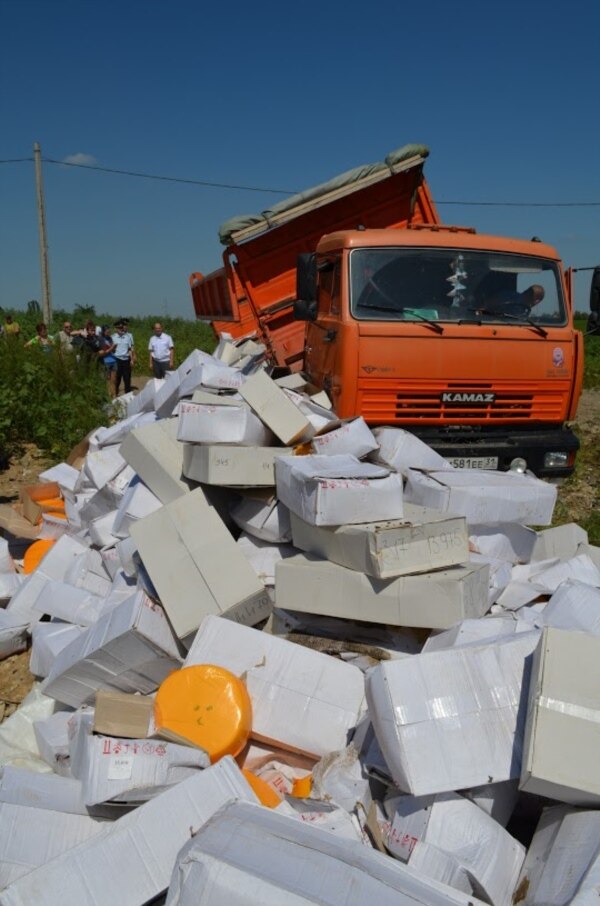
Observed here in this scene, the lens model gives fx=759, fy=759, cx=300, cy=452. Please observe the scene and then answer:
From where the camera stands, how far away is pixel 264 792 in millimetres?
2811

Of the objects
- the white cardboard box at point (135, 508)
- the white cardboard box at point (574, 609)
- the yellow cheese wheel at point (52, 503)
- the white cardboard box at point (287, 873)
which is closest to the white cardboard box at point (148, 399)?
the yellow cheese wheel at point (52, 503)

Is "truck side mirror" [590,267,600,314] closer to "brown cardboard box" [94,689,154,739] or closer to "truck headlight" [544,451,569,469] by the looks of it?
"truck headlight" [544,451,569,469]

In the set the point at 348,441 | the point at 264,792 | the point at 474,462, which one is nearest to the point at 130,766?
the point at 264,792

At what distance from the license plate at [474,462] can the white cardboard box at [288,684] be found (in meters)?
2.35

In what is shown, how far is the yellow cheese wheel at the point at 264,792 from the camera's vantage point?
2749mm

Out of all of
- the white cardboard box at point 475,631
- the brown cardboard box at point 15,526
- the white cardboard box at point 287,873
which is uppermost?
the white cardboard box at point 475,631

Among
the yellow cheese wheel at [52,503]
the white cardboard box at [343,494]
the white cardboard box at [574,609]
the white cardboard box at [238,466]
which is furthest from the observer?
the yellow cheese wheel at [52,503]

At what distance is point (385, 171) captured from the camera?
6.83 metres

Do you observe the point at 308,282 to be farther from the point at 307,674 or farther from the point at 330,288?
the point at 307,674

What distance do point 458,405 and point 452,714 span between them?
9.99ft

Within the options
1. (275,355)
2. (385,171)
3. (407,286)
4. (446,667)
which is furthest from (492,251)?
(446,667)

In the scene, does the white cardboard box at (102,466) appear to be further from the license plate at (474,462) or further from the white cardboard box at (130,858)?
the white cardboard box at (130,858)

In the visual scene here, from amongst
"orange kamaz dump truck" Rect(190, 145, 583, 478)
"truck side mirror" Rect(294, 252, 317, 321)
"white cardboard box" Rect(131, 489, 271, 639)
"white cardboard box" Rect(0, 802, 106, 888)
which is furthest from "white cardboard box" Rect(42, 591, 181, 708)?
"truck side mirror" Rect(294, 252, 317, 321)

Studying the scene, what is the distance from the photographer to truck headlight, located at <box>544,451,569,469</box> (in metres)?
5.45
